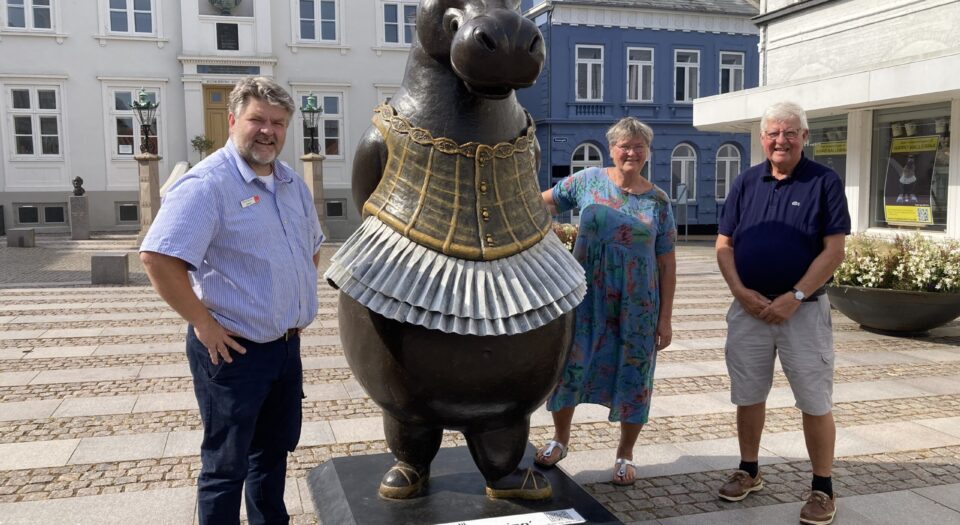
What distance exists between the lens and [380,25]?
22.5 m

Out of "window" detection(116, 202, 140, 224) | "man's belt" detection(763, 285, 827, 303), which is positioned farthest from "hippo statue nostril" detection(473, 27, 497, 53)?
"window" detection(116, 202, 140, 224)

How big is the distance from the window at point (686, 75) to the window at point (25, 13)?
1838 cm

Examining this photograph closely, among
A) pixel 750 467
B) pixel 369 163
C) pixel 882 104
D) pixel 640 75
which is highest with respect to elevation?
pixel 640 75

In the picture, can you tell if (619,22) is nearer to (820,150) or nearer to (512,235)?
(820,150)

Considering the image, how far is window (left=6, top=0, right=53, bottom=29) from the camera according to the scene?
66.5ft

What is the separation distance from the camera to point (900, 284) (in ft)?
23.9

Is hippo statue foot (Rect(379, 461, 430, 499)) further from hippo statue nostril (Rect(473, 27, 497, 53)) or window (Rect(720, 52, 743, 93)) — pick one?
window (Rect(720, 52, 743, 93))

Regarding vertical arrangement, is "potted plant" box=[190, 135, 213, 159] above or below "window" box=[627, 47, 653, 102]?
below

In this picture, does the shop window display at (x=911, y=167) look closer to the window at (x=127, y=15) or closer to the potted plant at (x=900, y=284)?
the potted plant at (x=900, y=284)

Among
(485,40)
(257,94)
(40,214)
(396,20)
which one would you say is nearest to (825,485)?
(485,40)

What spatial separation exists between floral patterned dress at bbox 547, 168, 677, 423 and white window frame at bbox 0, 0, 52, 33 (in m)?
21.7

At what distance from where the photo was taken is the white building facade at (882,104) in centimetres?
973

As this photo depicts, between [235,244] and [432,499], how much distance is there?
1.26 metres

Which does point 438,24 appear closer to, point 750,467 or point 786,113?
point 786,113
